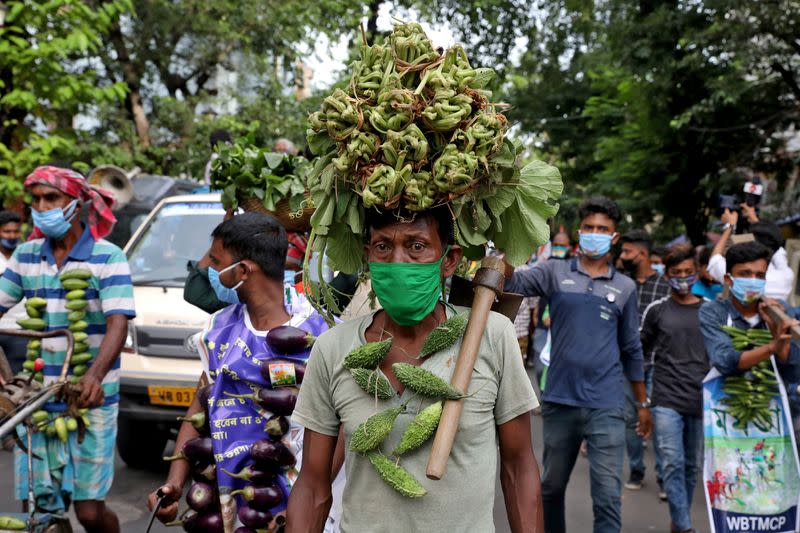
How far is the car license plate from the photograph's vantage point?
22.6 ft

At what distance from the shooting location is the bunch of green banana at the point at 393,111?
2.41 metres

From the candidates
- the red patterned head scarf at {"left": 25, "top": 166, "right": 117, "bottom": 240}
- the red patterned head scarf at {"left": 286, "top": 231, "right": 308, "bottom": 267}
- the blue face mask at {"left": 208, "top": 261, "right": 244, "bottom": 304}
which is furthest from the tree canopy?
the blue face mask at {"left": 208, "top": 261, "right": 244, "bottom": 304}

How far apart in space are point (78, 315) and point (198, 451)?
67.0 inches

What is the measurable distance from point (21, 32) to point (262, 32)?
32.0 feet

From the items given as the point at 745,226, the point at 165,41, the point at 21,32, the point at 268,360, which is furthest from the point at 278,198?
the point at 165,41

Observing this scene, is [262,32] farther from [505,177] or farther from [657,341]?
[505,177]

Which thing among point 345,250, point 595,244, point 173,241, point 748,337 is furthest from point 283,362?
point 173,241

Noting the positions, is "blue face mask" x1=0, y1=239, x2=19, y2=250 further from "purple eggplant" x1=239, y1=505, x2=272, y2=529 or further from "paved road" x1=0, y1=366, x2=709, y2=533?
"purple eggplant" x1=239, y1=505, x2=272, y2=529

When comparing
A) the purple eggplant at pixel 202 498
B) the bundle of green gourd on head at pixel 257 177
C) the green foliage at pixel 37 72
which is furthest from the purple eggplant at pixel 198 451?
the green foliage at pixel 37 72

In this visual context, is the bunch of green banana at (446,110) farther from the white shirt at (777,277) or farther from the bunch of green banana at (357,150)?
the white shirt at (777,277)

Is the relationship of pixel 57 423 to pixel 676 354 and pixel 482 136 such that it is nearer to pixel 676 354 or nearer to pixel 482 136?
pixel 482 136

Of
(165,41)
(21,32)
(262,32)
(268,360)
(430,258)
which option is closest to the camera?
(430,258)

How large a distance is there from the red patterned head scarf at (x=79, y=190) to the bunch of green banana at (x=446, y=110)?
316cm

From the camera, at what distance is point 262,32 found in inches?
717
